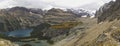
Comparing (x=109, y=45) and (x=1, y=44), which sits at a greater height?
(x=109, y=45)

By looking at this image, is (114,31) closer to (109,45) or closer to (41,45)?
(109,45)

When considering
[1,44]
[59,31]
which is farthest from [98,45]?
[59,31]

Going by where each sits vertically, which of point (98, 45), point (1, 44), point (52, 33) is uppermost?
point (98, 45)

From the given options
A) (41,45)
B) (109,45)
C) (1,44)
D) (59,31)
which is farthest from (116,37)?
(59,31)

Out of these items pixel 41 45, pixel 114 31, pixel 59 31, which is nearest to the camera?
pixel 114 31

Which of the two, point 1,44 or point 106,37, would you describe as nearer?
point 106,37

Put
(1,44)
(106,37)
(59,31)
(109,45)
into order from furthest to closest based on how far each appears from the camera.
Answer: (59,31), (1,44), (106,37), (109,45)

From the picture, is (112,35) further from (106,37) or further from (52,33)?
(52,33)

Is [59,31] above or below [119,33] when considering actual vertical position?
below

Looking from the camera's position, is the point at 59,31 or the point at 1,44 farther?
the point at 59,31
